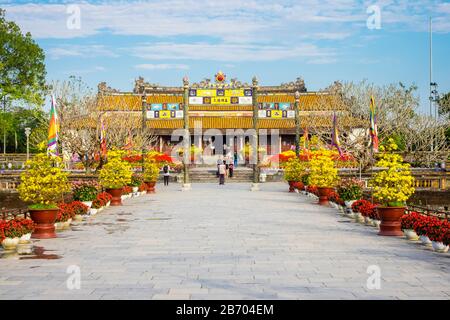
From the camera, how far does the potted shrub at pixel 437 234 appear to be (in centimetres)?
1211

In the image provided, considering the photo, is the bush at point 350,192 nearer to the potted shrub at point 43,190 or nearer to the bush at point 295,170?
the potted shrub at point 43,190

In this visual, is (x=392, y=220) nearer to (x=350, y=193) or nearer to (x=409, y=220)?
(x=409, y=220)

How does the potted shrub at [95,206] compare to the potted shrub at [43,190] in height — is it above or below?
below

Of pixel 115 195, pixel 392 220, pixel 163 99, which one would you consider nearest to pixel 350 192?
pixel 392 220

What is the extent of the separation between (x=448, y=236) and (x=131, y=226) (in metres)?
8.49

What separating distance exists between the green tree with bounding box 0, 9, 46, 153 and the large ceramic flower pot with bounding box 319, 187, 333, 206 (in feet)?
91.9

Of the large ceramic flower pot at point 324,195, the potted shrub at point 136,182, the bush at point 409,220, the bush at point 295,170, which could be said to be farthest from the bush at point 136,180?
the bush at point 409,220

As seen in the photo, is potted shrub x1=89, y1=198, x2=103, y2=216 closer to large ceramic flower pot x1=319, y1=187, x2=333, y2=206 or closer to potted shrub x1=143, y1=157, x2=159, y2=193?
large ceramic flower pot x1=319, y1=187, x2=333, y2=206

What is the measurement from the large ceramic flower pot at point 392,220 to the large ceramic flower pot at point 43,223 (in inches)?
303

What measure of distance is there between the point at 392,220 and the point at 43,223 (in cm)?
816

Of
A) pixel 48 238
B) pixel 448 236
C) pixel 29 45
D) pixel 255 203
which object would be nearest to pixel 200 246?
pixel 48 238

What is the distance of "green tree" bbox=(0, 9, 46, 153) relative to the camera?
44812 mm

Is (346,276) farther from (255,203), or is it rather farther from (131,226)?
(255,203)

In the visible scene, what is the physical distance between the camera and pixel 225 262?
11.1 meters
